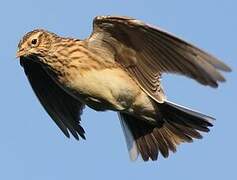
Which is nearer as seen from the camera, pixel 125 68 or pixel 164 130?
pixel 125 68

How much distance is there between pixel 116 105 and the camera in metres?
10.8

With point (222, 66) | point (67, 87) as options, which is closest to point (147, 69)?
point (67, 87)

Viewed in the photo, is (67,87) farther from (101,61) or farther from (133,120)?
(133,120)

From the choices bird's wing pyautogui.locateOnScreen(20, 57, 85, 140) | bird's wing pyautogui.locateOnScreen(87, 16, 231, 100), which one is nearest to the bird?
bird's wing pyautogui.locateOnScreen(87, 16, 231, 100)

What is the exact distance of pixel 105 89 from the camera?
10680mm

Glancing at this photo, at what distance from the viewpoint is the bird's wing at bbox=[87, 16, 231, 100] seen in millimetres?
9625

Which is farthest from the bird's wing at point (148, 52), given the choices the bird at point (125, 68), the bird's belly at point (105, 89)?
the bird's belly at point (105, 89)

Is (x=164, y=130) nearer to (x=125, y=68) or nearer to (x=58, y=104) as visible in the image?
(x=125, y=68)

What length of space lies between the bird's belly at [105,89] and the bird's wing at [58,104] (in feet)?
4.58

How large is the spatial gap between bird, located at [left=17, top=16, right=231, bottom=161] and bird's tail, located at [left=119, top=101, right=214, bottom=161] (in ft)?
0.04

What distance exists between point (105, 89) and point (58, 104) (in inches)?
67.2

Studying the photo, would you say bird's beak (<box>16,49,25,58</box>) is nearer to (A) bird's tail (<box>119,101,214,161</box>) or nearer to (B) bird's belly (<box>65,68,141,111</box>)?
(B) bird's belly (<box>65,68,141,111</box>)

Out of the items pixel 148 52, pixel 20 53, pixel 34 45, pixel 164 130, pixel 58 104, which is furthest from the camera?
pixel 58 104

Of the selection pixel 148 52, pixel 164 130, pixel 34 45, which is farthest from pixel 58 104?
pixel 148 52
